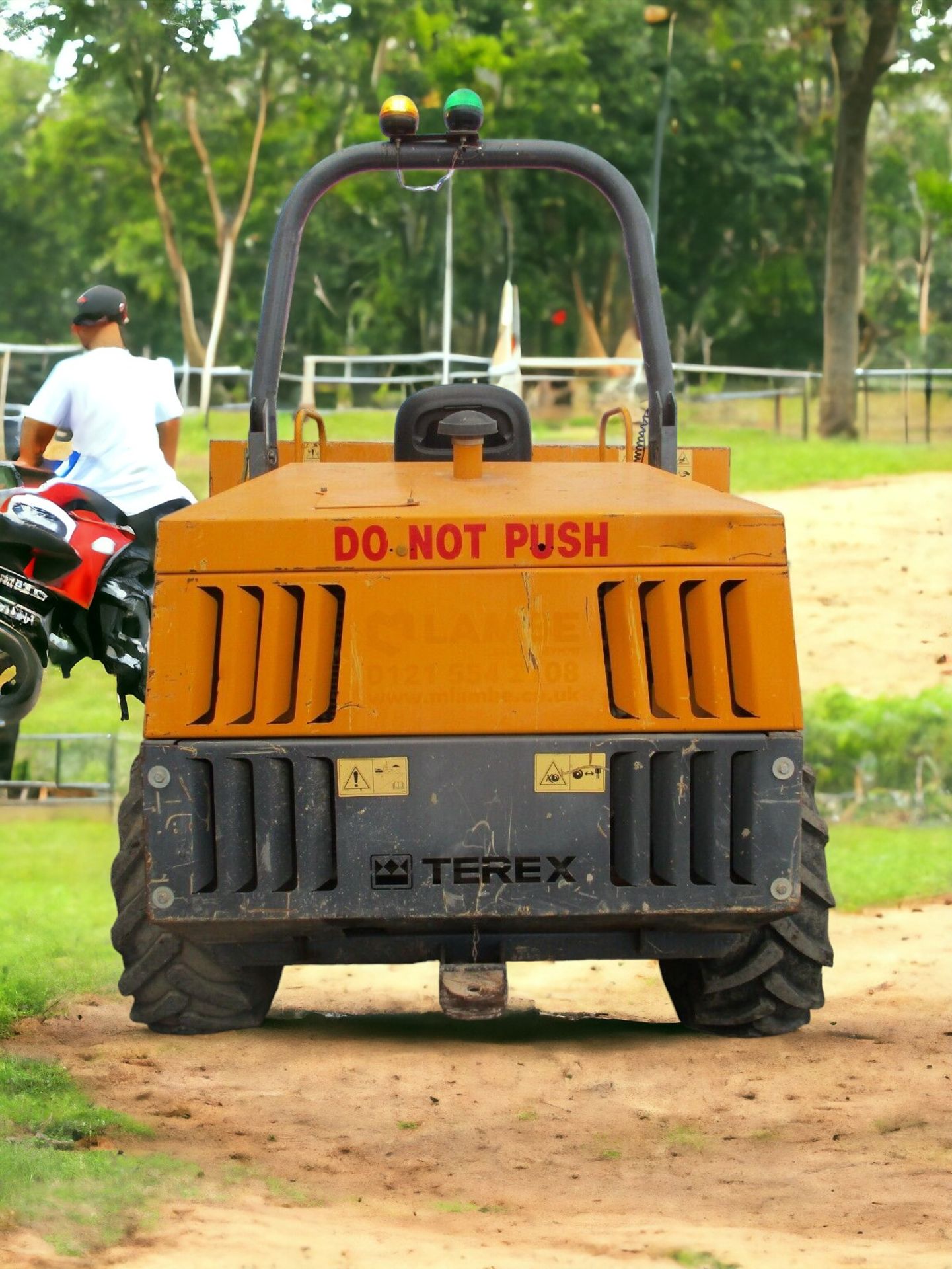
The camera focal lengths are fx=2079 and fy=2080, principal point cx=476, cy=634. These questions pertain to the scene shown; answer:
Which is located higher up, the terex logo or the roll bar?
the roll bar

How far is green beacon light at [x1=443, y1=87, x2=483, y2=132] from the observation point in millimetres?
6461

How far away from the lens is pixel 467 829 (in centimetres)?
535

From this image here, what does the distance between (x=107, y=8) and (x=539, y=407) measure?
10.8 metres

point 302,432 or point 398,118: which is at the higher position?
point 398,118

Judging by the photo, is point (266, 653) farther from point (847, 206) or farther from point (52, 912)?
point (847, 206)

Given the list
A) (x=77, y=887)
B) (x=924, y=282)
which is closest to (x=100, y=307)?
(x=77, y=887)

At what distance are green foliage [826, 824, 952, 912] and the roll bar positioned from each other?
488cm

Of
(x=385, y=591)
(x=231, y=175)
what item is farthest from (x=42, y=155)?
(x=385, y=591)

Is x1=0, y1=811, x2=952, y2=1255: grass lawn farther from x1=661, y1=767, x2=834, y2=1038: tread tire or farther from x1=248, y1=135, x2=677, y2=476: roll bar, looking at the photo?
x1=248, y1=135, x2=677, y2=476: roll bar

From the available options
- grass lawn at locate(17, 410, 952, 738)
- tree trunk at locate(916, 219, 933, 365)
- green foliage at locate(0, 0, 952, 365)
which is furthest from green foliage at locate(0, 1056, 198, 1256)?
tree trunk at locate(916, 219, 933, 365)

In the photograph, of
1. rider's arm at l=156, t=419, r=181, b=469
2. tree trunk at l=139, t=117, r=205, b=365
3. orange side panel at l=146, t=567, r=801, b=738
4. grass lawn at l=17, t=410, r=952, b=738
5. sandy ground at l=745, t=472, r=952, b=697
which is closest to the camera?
orange side panel at l=146, t=567, r=801, b=738

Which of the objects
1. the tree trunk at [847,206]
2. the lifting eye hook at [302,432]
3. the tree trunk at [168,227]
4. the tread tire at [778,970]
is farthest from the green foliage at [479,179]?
the tread tire at [778,970]

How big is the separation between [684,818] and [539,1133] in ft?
3.02

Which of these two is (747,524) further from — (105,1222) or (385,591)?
(105,1222)
